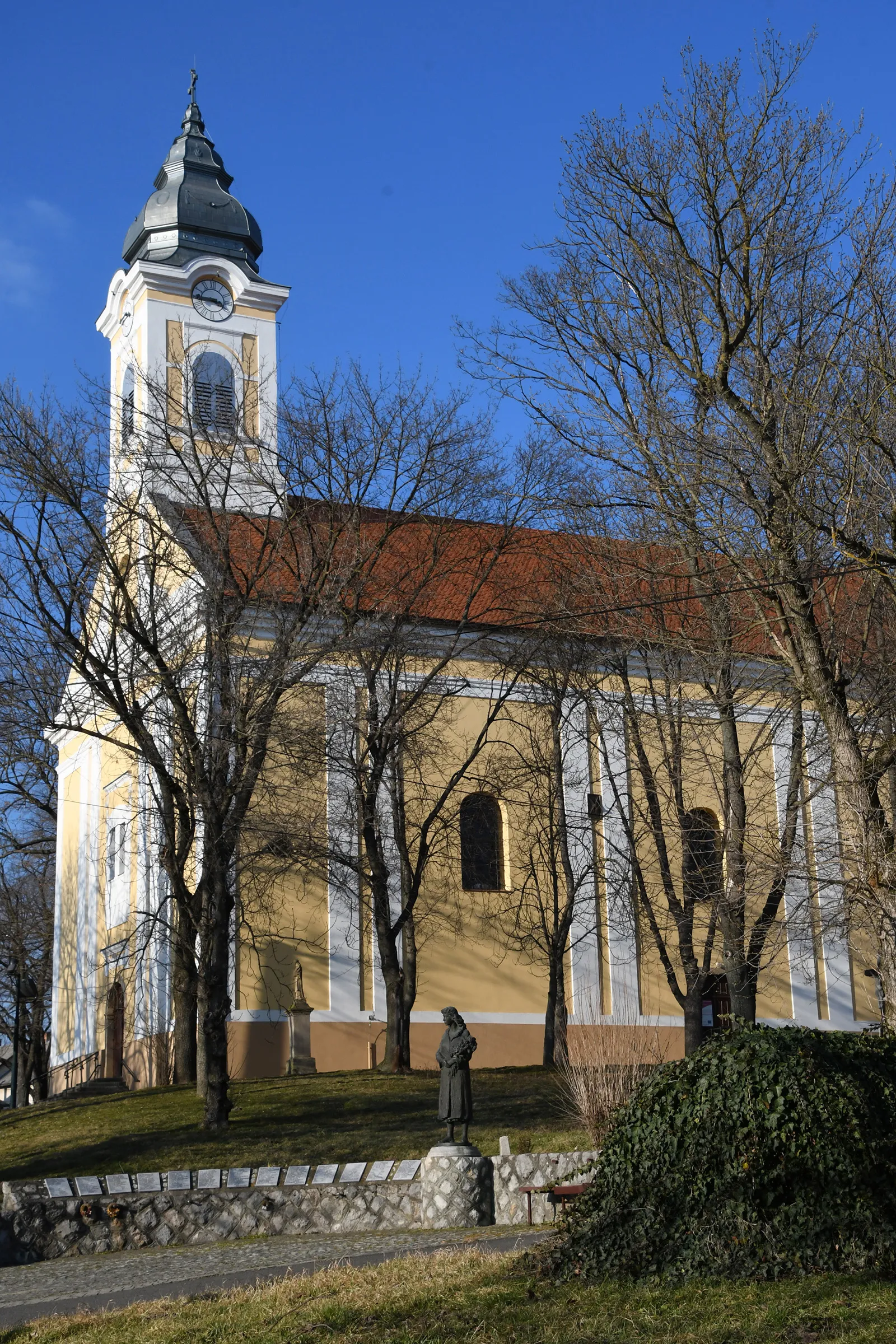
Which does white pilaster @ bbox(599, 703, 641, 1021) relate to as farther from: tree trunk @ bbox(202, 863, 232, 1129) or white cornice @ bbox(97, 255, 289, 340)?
white cornice @ bbox(97, 255, 289, 340)

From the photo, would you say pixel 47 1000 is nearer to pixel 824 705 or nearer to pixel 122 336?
pixel 122 336

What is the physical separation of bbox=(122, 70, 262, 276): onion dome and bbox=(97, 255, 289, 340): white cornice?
0.26 metres

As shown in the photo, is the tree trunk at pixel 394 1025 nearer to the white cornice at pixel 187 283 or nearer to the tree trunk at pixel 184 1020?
the tree trunk at pixel 184 1020

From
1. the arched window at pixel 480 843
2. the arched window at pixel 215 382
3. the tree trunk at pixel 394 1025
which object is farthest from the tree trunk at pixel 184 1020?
the arched window at pixel 215 382

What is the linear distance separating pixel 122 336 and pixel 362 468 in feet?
49.9

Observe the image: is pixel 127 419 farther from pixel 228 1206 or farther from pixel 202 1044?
pixel 228 1206

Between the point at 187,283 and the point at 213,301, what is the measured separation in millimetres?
723

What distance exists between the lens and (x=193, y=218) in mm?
34750

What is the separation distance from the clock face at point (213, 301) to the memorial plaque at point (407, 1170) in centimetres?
2338

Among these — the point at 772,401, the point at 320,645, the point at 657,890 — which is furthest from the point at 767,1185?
the point at 657,890

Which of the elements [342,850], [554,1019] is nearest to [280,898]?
[342,850]

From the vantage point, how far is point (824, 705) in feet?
49.2

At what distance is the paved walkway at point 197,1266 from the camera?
10.4 metres

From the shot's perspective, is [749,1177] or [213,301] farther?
[213,301]
